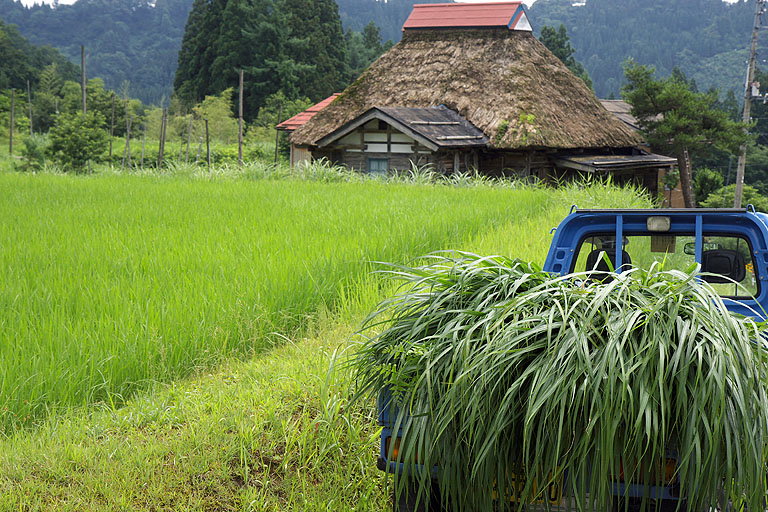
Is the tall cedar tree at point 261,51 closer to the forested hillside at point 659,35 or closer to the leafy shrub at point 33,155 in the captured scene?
the leafy shrub at point 33,155

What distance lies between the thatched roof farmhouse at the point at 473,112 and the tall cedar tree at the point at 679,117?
3.12ft

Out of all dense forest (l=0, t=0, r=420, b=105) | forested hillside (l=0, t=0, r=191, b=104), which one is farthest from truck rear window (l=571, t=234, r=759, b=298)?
forested hillside (l=0, t=0, r=191, b=104)

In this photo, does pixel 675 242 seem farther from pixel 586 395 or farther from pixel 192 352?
pixel 192 352

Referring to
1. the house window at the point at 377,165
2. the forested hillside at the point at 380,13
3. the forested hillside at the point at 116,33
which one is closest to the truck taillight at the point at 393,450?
the house window at the point at 377,165

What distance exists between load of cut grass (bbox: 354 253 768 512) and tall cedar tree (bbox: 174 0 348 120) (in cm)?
4572

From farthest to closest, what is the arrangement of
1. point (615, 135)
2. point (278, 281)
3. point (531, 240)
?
point (615, 135) → point (531, 240) → point (278, 281)

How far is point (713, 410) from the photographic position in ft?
6.25

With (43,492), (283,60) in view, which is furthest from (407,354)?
(283,60)

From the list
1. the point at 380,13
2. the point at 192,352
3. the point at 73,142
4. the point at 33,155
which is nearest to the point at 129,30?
the point at 380,13

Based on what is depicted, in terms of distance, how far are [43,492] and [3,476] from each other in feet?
0.73

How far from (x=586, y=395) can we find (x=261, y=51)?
1928 inches

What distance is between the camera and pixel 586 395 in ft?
6.52

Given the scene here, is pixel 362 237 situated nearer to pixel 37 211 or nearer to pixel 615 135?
pixel 37 211

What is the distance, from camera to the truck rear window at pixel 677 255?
364 cm
